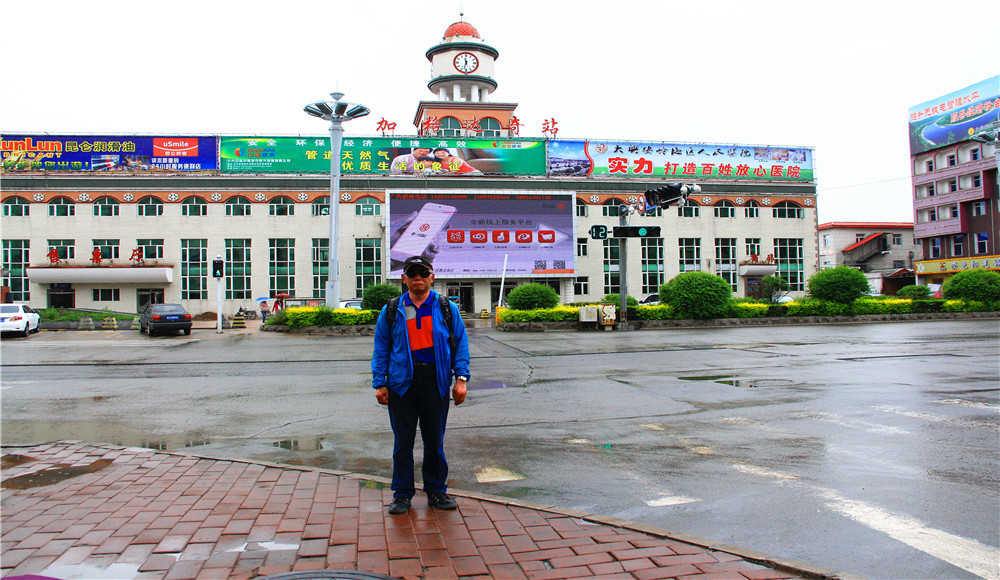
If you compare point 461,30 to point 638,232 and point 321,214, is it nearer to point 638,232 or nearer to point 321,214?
point 321,214

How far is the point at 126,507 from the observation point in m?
4.08

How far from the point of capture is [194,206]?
42.3 m

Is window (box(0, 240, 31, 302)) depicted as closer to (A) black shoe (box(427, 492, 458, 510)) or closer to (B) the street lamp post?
(B) the street lamp post

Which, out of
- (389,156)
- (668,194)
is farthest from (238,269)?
(668,194)

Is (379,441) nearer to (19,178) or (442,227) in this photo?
(442,227)

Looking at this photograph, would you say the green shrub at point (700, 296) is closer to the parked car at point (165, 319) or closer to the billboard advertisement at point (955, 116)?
the parked car at point (165, 319)

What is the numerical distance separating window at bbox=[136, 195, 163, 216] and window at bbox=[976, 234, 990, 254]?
64.4 metres

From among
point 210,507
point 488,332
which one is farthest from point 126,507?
point 488,332

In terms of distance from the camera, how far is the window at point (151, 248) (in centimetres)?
4197

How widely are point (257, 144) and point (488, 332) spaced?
2742cm

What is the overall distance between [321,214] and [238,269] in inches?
274

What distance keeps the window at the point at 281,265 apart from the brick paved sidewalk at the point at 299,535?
39836 millimetres

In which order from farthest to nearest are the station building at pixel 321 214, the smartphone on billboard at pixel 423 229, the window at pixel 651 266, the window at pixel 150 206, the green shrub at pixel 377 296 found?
the window at pixel 651 266, the window at pixel 150 206, the station building at pixel 321 214, the smartphone on billboard at pixel 423 229, the green shrub at pixel 377 296

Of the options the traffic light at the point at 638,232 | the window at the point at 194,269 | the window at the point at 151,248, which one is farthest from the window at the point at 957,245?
the window at the point at 151,248
